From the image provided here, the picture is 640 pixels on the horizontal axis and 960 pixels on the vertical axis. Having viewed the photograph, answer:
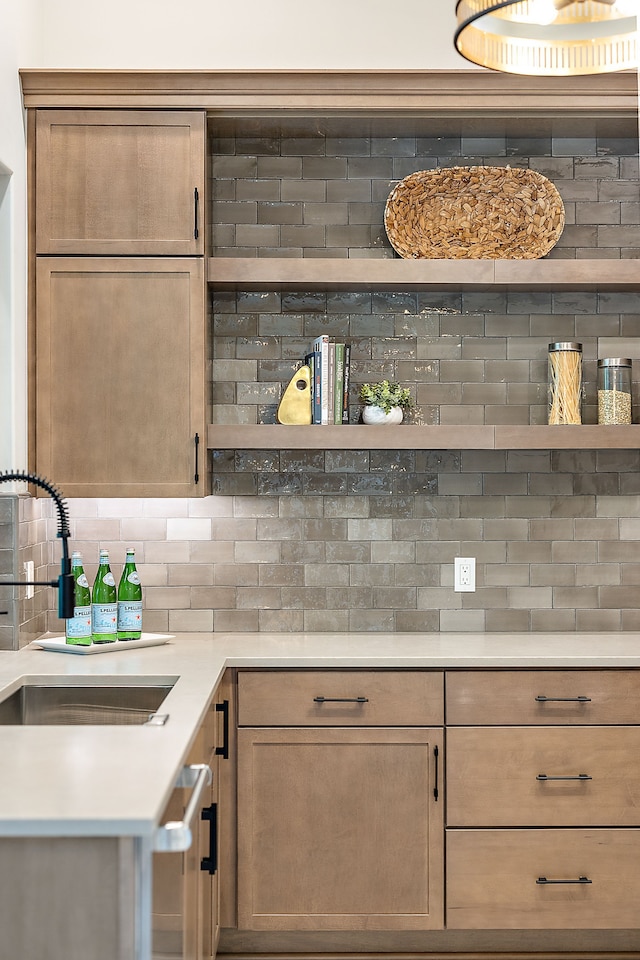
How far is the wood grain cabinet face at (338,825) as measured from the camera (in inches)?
106

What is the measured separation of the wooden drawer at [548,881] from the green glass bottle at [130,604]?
113 cm

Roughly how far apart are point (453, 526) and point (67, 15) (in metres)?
2.16

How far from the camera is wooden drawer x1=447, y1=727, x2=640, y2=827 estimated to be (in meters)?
2.72

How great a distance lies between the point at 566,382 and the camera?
3.11 m

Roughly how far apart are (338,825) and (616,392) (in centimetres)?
163

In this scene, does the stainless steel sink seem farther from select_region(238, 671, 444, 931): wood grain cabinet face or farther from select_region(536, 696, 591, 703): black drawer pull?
select_region(536, 696, 591, 703): black drawer pull

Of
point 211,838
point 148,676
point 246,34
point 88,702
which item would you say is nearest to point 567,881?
point 211,838

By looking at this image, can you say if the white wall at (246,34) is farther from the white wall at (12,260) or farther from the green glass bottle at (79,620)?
the green glass bottle at (79,620)

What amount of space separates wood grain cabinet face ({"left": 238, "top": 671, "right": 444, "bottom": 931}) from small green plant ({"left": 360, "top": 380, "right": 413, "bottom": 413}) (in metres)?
0.93

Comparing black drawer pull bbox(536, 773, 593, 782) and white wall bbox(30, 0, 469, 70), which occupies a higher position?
white wall bbox(30, 0, 469, 70)

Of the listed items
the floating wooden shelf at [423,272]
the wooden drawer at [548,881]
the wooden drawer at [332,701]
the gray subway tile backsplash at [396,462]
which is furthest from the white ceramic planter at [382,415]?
the wooden drawer at [548,881]

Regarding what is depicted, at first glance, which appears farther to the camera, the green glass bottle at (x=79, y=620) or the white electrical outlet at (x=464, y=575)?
the white electrical outlet at (x=464, y=575)

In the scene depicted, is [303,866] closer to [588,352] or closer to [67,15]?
[588,352]

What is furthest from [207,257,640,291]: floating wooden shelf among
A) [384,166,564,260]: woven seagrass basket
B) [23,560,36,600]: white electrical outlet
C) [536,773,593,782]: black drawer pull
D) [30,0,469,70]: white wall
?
[536,773,593,782]: black drawer pull
